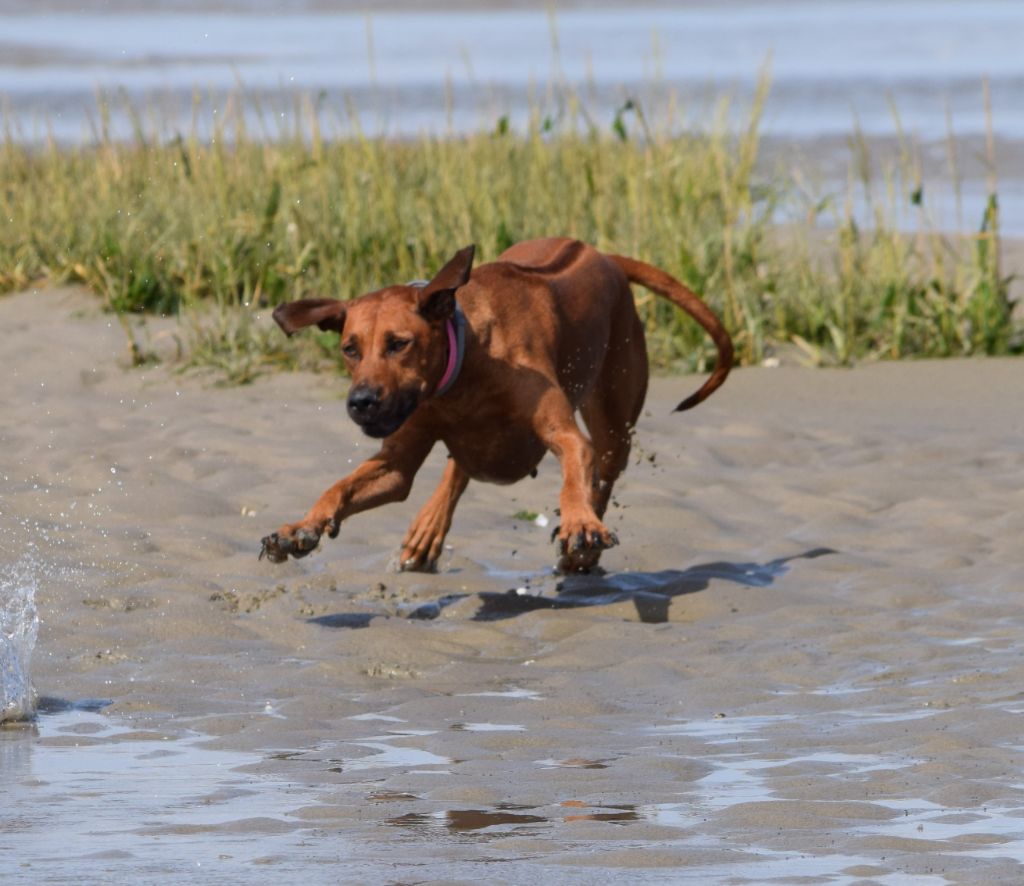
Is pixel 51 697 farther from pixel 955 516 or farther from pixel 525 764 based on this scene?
pixel 955 516

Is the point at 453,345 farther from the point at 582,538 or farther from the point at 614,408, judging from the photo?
the point at 614,408

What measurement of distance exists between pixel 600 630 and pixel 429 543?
35.3 inches

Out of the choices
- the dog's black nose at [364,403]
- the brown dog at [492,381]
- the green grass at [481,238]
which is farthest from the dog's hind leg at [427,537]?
the green grass at [481,238]

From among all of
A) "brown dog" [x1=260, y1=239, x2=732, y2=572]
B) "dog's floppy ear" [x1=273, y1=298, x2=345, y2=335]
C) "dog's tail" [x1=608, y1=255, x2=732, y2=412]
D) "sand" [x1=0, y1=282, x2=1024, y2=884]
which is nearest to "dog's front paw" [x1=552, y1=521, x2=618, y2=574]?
"brown dog" [x1=260, y1=239, x2=732, y2=572]

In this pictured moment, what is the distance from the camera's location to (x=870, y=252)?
1019 centimetres

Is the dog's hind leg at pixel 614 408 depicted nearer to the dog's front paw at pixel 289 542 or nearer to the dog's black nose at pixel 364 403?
the dog's front paw at pixel 289 542

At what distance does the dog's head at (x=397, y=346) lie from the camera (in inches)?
211

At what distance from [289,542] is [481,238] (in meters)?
4.77

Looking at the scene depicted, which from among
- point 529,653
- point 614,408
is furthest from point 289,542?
point 614,408

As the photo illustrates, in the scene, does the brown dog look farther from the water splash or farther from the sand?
the water splash

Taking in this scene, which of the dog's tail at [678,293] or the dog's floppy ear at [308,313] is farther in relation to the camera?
the dog's tail at [678,293]

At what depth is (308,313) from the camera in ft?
18.6

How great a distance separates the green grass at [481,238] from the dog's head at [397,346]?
389 centimetres

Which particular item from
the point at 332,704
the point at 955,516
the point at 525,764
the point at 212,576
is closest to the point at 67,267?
the point at 212,576
